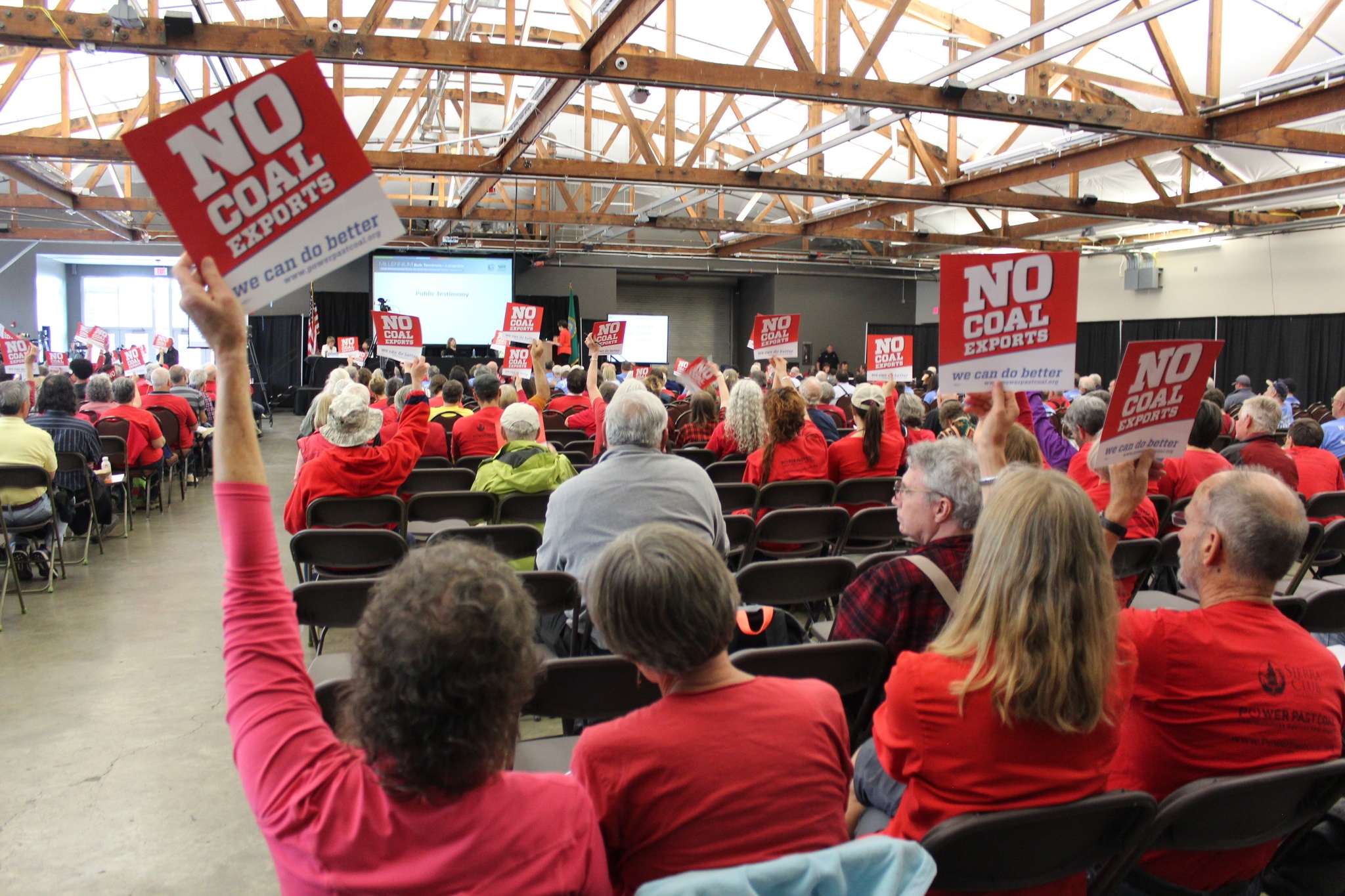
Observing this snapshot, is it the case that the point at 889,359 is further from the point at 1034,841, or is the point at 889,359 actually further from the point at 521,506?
the point at 1034,841

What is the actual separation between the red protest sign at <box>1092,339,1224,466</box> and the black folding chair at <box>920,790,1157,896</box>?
122cm

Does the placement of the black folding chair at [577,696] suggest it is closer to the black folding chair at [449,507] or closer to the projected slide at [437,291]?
the black folding chair at [449,507]

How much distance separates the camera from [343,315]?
802 inches

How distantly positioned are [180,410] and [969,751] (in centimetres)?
857

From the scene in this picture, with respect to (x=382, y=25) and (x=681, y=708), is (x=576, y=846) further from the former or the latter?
(x=382, y=25)

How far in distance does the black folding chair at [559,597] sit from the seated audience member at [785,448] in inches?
77.2

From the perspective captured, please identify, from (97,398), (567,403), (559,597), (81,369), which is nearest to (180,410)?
(97,398)

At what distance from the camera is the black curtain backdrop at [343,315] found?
2020cm

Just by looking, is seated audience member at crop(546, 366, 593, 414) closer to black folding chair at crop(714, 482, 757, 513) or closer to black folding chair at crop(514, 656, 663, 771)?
black folding chair at crop(714, 482, 757, 513)

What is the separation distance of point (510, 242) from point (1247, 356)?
14.6 m

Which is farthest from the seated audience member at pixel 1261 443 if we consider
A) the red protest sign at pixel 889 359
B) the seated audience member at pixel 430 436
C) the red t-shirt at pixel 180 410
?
the red t-shirt at pixel 180 410

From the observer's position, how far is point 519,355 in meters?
9.28

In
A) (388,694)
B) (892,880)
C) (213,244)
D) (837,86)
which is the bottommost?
(892,880)

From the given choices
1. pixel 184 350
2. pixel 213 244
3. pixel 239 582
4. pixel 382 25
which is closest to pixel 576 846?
pixel 239 582
